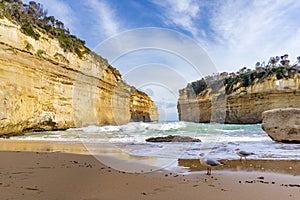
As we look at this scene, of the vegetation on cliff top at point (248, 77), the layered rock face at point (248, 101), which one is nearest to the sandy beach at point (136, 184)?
the vegetation on cliff top at point (248, 77)

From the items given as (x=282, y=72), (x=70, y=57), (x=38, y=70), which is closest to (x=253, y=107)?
(x=282, y=72)

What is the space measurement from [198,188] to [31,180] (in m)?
2.55

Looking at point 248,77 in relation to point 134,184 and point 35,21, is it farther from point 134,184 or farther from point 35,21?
point 134,184

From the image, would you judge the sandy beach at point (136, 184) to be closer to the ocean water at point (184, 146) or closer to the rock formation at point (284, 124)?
the ocean water at point (184, 146)

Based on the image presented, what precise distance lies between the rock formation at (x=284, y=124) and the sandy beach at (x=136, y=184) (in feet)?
20.5

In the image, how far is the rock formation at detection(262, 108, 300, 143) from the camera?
1038cm

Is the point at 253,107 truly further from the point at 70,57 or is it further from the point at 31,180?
the point at 31,180

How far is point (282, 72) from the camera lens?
41.2 metres

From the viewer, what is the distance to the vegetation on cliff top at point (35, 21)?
16.6 meters

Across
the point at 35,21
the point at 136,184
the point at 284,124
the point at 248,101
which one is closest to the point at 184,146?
the point at 284,124

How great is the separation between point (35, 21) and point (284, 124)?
19178 millimetres

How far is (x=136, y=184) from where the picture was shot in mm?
3646

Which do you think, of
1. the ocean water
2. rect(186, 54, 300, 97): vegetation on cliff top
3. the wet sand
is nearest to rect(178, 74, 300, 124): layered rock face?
rect(186, 54, 300, 97): vegetation on cliff top

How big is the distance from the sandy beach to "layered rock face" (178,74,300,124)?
41.3 m
